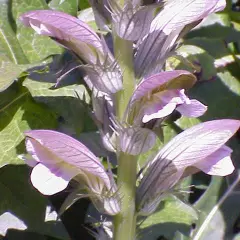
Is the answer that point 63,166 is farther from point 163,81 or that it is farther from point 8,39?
point 8,39

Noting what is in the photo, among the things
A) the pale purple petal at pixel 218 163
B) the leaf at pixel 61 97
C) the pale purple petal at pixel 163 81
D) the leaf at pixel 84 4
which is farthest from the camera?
the leaf at pixel 84 4

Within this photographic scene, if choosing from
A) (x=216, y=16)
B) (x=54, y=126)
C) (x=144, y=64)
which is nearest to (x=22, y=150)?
(x=54, y=126)

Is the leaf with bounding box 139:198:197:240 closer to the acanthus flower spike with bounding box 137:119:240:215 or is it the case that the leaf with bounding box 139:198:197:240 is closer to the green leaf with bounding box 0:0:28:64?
the acanthus flower spike with bounding box 137:119:240:215

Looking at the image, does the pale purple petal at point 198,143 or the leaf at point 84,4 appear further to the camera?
the leaf at point 84,4

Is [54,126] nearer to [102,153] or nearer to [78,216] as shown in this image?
[102,153]

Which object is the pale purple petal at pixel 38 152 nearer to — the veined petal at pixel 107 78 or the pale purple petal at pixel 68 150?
the pale purple petal at pixel 68 150

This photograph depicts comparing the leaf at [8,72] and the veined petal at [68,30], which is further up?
the veined petal at [68,30]

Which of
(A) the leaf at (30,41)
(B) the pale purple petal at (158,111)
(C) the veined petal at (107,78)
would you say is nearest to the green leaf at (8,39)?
(A) the leaf at (30,41)
